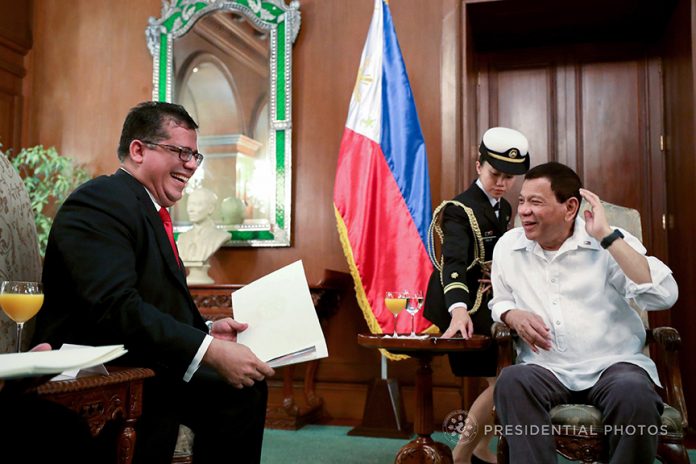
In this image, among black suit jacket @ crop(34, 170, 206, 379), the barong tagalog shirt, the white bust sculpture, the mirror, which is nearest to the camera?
black suit jacket @ crop(34, 170, 206, 379)

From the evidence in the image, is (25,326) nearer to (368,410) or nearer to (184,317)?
(184,317)

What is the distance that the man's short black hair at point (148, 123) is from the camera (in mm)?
1948

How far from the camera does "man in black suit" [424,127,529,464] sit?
2775mm

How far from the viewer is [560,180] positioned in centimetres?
237

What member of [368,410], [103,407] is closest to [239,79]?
[368,410]

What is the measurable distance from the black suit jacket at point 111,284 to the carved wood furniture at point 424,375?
35.1 inches

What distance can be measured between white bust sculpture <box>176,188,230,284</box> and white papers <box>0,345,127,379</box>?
2.98 metres

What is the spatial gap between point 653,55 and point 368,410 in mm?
2930

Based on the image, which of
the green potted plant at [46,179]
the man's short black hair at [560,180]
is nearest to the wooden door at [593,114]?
the man's short black hair at [560,180]

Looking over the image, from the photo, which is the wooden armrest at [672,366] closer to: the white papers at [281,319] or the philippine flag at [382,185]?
the white papers at [281,319]

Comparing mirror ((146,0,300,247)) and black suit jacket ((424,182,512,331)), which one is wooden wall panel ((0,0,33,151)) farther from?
black suit jacket ((424,182,512,331))

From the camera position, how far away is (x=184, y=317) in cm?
187

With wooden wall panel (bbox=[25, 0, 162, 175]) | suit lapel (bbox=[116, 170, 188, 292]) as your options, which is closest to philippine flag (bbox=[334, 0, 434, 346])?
wooden wall panel (bbox=[25, 0, 162, 175])

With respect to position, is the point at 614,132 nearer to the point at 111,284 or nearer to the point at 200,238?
the point at 200,238
